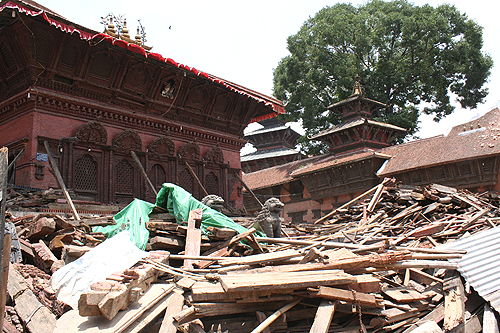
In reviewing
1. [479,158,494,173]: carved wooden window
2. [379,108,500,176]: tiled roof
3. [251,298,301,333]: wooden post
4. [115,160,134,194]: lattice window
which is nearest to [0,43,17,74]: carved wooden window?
[115,160,134,194]: lattice window

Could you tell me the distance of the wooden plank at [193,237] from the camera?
624 cm

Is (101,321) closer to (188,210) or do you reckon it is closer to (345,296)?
(345,296)

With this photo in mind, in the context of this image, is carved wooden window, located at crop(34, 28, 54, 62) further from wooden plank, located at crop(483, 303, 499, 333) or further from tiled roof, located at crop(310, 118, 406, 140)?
tiled roof, located at crop(310, 118, 406, 140)

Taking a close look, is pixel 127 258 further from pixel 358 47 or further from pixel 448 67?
pixel 448 67

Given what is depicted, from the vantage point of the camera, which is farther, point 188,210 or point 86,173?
point 86,173

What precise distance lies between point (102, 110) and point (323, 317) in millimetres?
10441

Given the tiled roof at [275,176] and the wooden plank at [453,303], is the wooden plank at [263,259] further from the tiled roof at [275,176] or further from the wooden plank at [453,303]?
the tiled roof at [275,176]

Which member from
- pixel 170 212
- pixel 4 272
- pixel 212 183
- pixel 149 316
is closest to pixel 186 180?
pixel 212 183

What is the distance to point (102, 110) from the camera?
1252 centimetres

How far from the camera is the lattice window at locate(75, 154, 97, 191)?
1182 cm

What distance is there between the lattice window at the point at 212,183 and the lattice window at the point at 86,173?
4594mm

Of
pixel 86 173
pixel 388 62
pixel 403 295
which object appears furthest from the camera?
pixel 388 62

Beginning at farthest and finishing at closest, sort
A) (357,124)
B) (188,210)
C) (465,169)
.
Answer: (357,124) → (465,169) → (188,210)

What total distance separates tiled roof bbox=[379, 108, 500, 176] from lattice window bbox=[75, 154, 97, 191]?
12.4 metres
